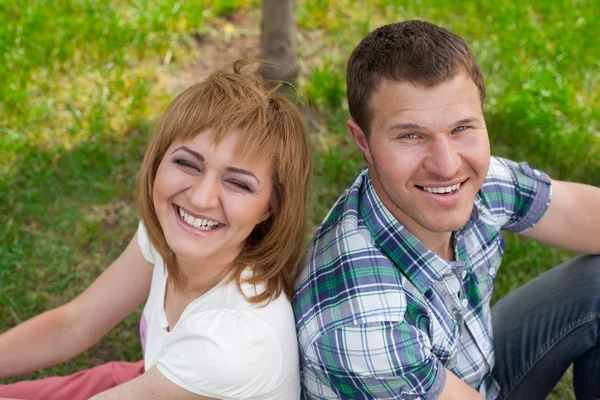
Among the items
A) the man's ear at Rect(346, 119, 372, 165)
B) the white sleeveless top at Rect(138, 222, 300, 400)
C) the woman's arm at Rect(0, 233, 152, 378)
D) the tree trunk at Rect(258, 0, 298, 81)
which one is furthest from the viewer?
the tree trunk at Rect(258, 0, 298, 81)

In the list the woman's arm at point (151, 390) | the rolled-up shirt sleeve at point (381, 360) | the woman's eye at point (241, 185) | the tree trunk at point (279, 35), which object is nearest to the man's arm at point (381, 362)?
the rolled-up shirt sleeve at point (381, 360)

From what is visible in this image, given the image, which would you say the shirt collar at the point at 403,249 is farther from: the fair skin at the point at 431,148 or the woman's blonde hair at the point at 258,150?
the woman's blonde hair at the point at 258,150

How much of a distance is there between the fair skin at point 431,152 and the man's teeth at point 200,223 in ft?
1.86

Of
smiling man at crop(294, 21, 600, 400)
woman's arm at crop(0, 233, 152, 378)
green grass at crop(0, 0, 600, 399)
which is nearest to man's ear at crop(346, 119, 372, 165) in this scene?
smiling man at crop(294, 21, 600, 400)

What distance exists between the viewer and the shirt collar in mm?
2061

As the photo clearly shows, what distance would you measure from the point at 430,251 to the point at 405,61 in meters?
0.61

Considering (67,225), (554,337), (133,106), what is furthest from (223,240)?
(133,106)

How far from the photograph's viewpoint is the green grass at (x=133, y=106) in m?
3.44

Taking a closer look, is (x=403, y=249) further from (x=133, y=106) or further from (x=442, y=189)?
(x=133, y=106)

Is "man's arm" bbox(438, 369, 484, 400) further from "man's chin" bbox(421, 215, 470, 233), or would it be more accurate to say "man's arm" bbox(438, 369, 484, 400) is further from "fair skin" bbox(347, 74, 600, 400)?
"man's chin" bbox(421, 215, 470, 233)

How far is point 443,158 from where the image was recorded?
2.02 metres

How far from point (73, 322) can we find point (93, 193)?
4.71 feet

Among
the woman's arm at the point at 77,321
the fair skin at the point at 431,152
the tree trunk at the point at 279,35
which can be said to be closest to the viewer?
the fair skin at the point at 431,152

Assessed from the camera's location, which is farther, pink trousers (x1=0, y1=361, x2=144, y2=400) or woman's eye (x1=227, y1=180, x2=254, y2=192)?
pink trousers (x1=0, y1=361, x2=144, y2=400)
